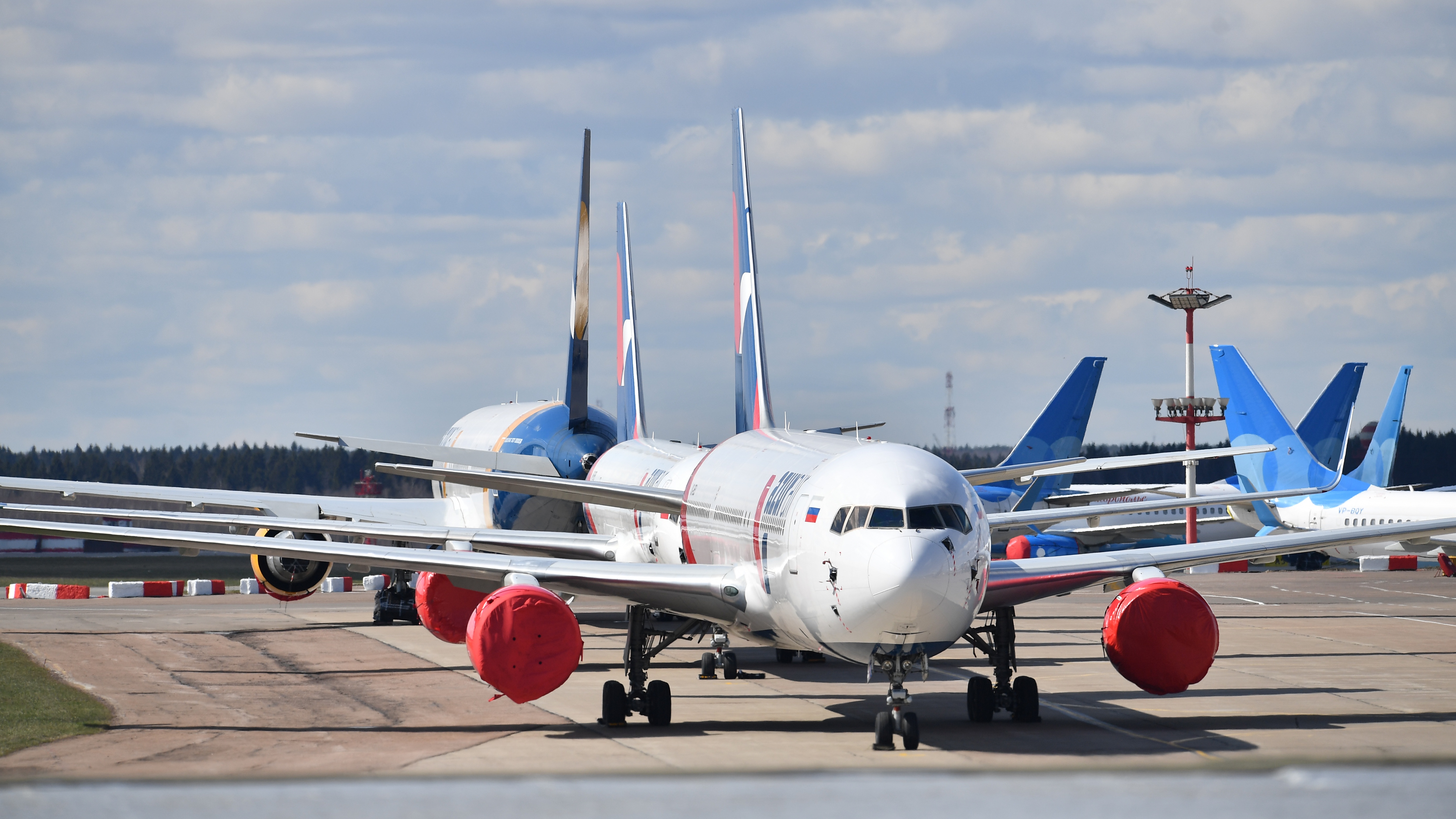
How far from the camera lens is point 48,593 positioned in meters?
50.3

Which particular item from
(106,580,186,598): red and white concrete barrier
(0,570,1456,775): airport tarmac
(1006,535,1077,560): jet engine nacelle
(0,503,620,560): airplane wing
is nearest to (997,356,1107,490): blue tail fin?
(1006,535,1077,560): jet engine nacelle

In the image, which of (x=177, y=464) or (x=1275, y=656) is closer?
(x=1275, y=656)

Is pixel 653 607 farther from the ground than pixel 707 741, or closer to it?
farther from the ground

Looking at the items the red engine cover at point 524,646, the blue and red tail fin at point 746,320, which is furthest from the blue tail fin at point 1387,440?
the red engine cover at point 524,646

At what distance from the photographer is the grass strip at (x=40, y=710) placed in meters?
18.9

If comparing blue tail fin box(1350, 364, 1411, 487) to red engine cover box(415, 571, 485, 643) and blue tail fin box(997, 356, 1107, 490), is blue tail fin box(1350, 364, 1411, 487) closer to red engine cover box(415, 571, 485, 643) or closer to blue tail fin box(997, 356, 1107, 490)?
blue tail fin box(997, 356, 1107, 490)

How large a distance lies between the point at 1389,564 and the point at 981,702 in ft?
192

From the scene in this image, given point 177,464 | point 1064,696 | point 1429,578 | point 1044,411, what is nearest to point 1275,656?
point 1064,696

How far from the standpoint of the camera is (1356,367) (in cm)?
Answer: 7894

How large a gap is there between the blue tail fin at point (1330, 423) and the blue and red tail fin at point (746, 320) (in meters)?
56.6

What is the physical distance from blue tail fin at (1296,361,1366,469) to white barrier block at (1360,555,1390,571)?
9838 millimetres

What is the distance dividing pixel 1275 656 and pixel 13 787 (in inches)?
1238

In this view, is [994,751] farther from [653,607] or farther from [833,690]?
[833,690]

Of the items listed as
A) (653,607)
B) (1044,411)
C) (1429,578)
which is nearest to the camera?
(653,607)
